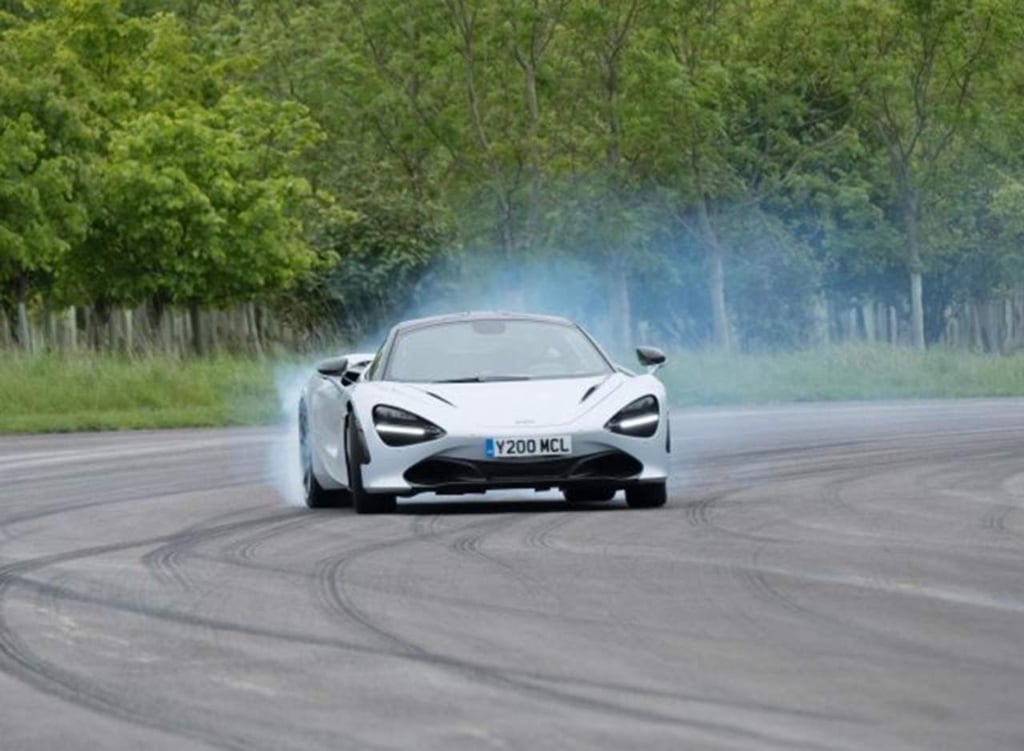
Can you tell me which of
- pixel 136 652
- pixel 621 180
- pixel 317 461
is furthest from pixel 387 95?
pixel 136 652

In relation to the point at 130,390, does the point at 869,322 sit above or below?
above

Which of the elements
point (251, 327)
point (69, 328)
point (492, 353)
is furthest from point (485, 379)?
point (69, 328)

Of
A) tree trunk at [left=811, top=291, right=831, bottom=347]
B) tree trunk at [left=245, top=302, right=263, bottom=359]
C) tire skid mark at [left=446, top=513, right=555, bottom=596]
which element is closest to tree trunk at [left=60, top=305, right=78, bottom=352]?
tree trunk at [left=245, top=302, right=263, bottom=359]

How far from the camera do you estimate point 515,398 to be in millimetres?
18547

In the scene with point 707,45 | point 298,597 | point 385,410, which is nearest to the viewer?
point 298,597

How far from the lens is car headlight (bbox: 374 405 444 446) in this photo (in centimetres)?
1845

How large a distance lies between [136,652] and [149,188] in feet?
180

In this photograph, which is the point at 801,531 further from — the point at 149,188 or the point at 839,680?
the point at 149,188

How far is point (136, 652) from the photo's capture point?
10781 mm

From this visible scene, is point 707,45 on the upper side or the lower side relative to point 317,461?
upper

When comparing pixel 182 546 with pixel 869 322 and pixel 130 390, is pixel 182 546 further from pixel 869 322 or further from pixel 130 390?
pixel 869 322

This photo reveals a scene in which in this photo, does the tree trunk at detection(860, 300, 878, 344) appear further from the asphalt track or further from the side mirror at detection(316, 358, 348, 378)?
the asphalt track

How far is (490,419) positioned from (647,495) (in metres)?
1.23

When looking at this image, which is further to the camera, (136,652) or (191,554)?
(191,554)
